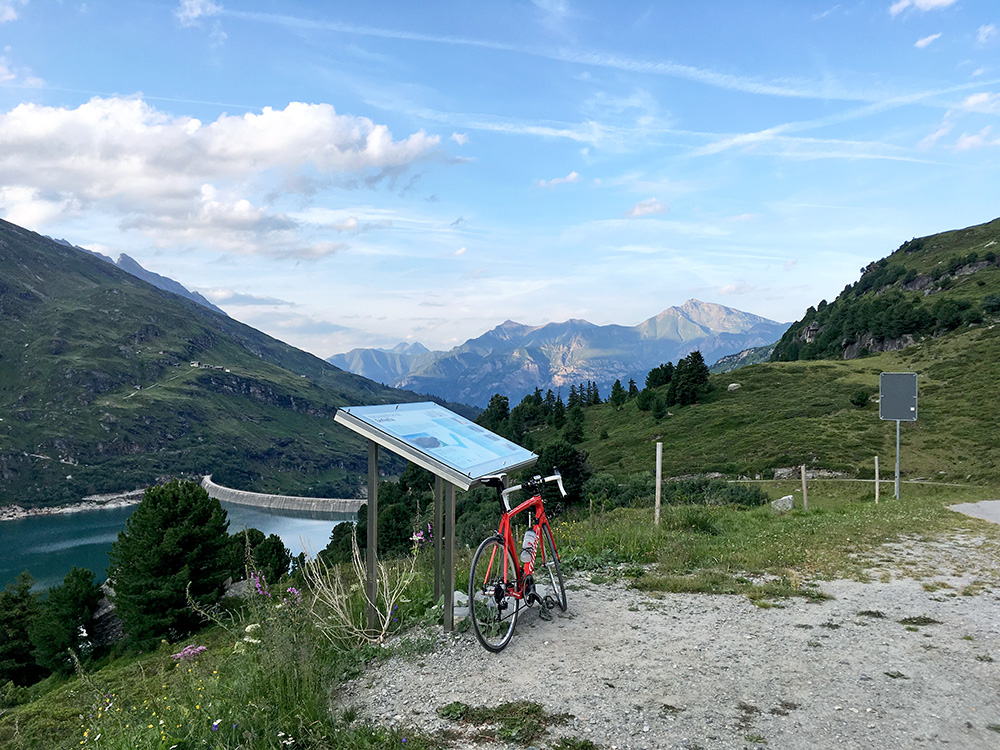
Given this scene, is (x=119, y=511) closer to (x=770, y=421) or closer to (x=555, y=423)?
(x=555, y=423)

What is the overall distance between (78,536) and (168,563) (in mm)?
145246

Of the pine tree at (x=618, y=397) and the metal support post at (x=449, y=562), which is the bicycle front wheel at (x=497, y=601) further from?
the pine tree at (x=618, y=397)

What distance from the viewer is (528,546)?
734 cm

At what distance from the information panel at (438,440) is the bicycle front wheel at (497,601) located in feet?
2.97

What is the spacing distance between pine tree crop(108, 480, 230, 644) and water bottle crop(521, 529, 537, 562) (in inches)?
1440

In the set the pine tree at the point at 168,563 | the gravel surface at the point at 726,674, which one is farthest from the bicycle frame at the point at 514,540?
the pine tree at the point at 168,563

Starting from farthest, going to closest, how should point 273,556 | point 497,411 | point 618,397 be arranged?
point 497,411 → point 618,397 → point 273,556

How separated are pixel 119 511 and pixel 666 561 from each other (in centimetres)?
22083

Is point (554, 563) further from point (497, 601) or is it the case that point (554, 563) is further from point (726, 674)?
point (726, 674)

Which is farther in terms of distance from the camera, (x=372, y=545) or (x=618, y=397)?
(x=618, y=397)

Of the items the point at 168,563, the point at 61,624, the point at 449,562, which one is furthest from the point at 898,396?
the point at 61,624

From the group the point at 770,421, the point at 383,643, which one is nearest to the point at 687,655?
the point at 383,643

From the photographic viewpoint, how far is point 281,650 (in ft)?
18.3

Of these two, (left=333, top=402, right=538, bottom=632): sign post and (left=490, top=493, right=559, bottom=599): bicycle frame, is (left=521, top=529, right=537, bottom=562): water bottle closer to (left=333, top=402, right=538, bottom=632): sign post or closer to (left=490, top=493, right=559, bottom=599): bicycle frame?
(left=490, top=493, right=559, bottom=599): bicycle frame
